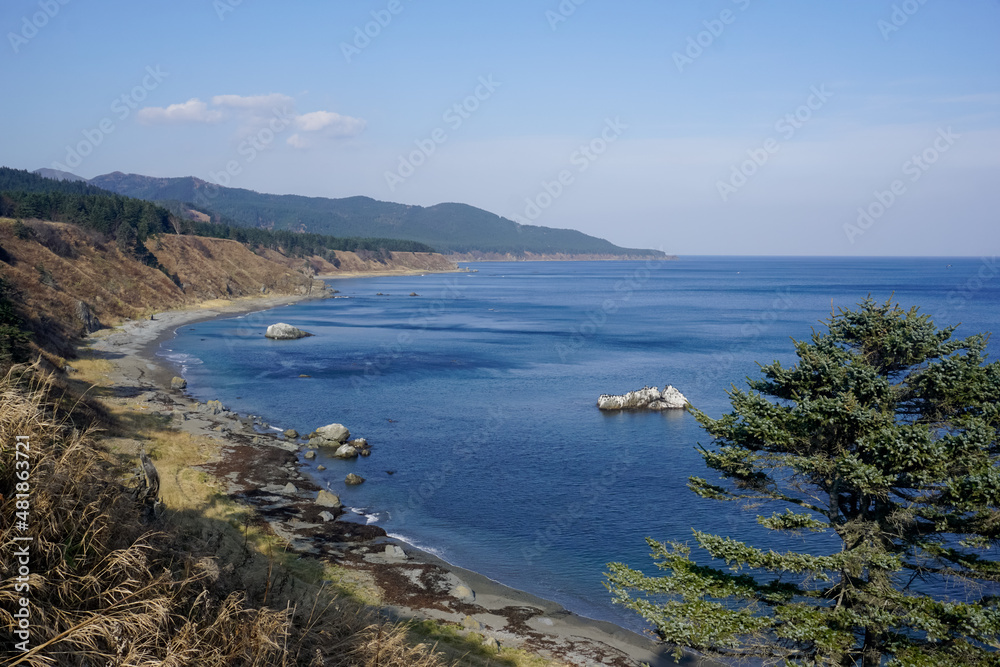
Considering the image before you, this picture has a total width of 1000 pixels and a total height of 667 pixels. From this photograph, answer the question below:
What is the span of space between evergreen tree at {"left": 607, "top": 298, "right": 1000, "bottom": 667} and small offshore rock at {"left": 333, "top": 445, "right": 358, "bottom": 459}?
26901mm

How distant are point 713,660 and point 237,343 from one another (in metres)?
73.4

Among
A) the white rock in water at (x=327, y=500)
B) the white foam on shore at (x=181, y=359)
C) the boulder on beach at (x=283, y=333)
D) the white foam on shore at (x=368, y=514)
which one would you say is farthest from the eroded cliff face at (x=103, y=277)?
the white foam on shore at (x=368, y=514)

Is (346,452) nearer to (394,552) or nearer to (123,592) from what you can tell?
(394,552)

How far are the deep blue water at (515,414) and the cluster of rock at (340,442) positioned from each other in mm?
1071

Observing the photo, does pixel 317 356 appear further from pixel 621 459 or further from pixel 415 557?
pixel 415 557

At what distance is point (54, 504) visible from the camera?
718cm

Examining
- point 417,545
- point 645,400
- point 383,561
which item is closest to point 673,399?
point 645,400

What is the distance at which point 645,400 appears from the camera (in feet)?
176

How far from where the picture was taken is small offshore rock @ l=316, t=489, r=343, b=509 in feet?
104

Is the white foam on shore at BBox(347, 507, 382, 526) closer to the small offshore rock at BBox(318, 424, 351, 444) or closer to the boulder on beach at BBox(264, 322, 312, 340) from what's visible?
the small offshore rock at BBox(318, 424, 351, 444)

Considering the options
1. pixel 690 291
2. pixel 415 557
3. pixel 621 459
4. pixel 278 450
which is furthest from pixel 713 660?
pixel 690 291

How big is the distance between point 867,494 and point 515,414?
38023 mm

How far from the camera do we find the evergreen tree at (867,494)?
40.3ft

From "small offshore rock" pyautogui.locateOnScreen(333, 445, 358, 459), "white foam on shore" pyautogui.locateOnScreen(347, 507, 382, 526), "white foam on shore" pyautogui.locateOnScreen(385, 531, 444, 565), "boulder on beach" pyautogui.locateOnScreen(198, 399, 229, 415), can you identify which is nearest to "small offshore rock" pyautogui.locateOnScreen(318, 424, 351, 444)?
"small offshore rock" pyautogui.locateOnScreen(333, 445, 358, 459)
